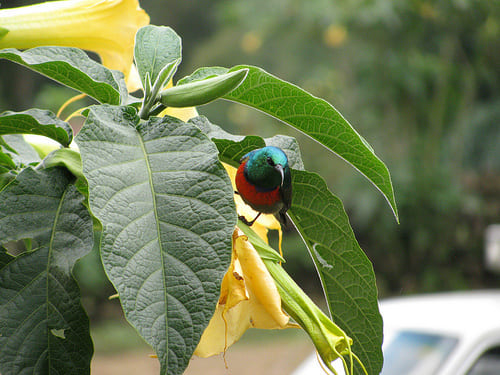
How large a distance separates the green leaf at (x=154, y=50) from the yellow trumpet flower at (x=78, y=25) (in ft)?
0.23

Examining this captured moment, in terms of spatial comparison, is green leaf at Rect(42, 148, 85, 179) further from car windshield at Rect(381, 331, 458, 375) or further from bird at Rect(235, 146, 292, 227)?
car windshield at Rect(381, 331, 458, 375)

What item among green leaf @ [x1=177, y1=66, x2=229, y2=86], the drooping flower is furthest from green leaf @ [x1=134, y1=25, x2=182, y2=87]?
the drooping flower

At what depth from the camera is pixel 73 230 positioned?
12.4 inches

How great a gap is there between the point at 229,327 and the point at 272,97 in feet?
0.48

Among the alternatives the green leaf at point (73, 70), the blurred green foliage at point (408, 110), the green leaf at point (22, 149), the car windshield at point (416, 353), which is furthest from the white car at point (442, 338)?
the blurred green foliage at point (408, 110)

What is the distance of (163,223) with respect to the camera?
0.27 metres

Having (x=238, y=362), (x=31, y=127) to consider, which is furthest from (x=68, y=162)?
(x=238, y=362)

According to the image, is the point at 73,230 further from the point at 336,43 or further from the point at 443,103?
the point at 443,103

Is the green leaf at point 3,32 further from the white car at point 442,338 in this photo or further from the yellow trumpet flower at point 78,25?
the white car at point 442,338

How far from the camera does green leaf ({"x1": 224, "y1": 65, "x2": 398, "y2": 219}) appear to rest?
14.1 inches

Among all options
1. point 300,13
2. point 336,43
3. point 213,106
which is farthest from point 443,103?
point 213,106

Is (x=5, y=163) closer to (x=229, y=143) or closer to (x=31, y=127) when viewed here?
(x=31, y=127)

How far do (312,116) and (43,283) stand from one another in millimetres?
188

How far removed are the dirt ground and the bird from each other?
4.25 m
